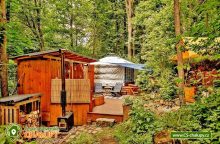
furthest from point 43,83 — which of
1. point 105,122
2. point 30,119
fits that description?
point 105,122

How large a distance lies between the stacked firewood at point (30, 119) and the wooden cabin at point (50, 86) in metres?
0.95

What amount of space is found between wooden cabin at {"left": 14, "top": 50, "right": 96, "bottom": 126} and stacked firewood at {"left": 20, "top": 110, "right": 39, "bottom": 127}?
95 centimetres

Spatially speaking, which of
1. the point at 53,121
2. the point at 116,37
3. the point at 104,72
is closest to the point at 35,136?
the point at 53,121

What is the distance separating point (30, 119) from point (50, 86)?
188 cm

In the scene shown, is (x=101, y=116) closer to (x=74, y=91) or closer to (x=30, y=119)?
(x=74, y=91)

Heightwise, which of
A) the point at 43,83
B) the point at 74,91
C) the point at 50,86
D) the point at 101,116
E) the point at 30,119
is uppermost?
the point at 43,83

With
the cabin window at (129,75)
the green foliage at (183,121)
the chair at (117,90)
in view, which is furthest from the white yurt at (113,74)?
the green foliage at (183,121)

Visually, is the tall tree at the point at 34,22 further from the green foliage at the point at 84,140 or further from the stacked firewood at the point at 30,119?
the green foliage at the point at 84,140

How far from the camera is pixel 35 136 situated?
7930mm

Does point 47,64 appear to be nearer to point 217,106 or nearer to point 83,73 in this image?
point 83,73

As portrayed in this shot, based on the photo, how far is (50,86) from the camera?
10.0m

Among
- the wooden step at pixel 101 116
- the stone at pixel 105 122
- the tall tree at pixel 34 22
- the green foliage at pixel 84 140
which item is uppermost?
the tall tree at pixel 34 22

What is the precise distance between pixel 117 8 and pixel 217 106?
78.0 feet

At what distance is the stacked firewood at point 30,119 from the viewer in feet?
26.7
